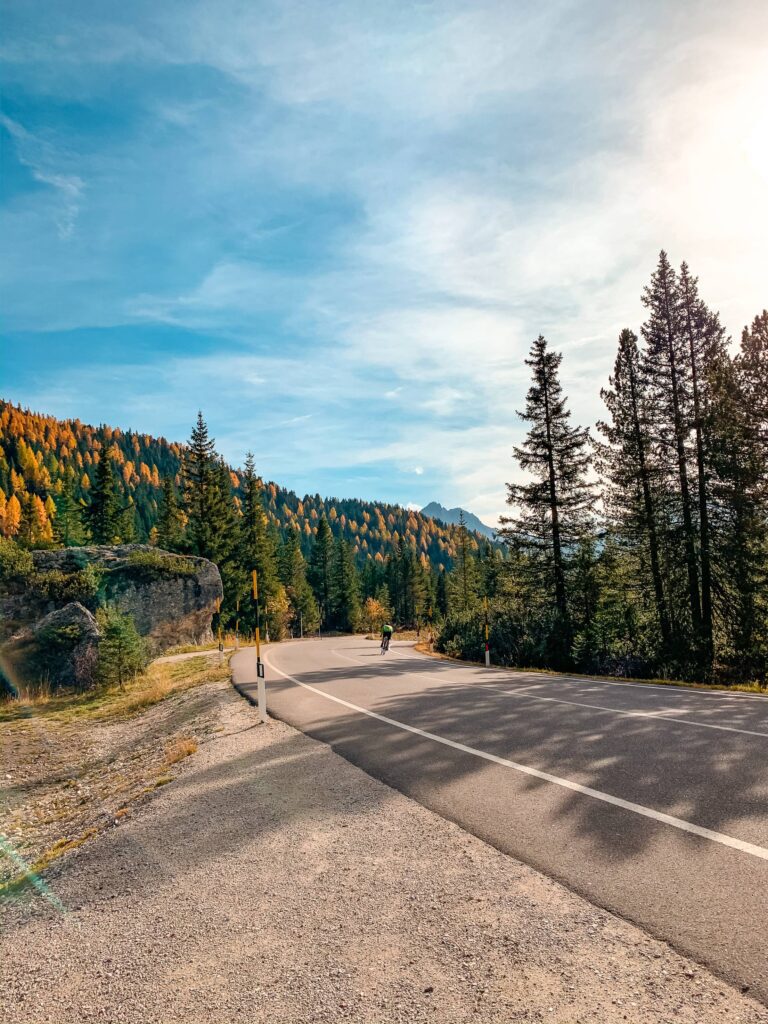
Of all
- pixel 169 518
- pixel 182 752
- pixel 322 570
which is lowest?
pixel 182 752

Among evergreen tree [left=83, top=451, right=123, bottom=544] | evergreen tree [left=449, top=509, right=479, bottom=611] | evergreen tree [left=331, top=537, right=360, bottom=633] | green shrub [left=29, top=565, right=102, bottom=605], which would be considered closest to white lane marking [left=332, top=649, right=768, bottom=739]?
green shrub [left=29, top=565, right=102, bottom=605]

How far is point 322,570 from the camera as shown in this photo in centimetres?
9062

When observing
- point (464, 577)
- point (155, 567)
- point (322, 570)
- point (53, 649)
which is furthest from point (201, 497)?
point (322, 570)

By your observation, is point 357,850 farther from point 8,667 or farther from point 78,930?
point 8,667

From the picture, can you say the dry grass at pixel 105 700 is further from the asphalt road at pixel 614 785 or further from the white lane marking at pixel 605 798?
the white lane marking at pixel 605 798

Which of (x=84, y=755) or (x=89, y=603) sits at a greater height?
(x=89, y=603)

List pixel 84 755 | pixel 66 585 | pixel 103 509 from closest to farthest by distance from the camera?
pixel 84 755 < pixel 66 585 < pixel 103 509

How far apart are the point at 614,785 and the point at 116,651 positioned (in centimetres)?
2047

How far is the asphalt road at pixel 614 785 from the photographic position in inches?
134

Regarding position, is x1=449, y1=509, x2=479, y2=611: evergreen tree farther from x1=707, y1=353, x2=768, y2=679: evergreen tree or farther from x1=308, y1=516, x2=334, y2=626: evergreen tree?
x1=707, y1=353, x2=768, y2=679: evergreen tree

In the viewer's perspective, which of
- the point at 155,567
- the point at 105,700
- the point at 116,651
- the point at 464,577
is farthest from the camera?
the point at 464,577

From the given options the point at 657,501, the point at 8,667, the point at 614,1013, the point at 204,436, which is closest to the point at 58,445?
the point at 204,436

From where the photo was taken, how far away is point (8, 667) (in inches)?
834

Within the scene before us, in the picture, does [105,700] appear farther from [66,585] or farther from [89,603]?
[66,585]
